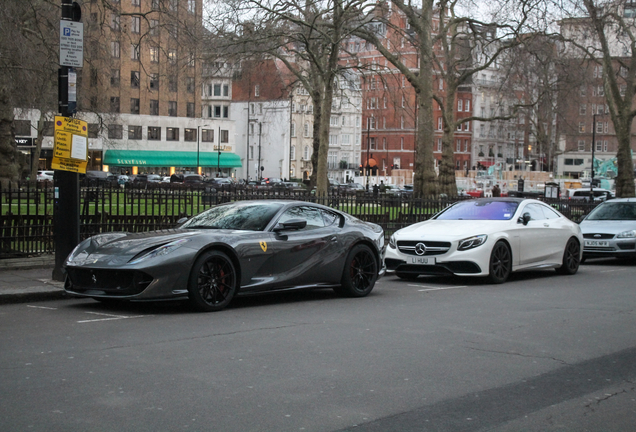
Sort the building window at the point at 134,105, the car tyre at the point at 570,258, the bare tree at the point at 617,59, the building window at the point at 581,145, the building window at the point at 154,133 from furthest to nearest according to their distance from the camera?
the building window at the point at 581,145, the building window at the point at 154,133, the building window at the point at 134,105, the bare tree at the point at 617,59, the car tyre at the point at 570,258

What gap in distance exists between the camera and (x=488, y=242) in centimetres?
1345

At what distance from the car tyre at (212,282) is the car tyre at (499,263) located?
5.56 metres

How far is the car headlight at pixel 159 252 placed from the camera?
907 cm

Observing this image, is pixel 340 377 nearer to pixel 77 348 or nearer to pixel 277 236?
pixel 77 348

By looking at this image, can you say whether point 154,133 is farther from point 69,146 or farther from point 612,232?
point 69,146

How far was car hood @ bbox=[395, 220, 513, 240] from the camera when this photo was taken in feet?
44.3

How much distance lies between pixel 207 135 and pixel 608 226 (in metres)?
78.0

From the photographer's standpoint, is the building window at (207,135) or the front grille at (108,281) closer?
the front grille at (108,281)

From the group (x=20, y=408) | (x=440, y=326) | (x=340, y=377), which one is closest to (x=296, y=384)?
(x=340, y=377)

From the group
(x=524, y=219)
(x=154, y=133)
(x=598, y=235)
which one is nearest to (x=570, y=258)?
(x=524, y=219)

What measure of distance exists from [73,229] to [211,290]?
123 inches

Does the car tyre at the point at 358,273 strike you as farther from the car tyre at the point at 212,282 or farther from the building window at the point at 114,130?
the building window at the point at 114,130

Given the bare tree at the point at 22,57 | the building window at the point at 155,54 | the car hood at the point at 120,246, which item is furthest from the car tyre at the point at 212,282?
the building window at the point at 155,54

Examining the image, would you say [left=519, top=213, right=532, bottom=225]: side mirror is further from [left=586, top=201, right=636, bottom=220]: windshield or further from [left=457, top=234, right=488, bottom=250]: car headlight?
[left=586, top=201, right=636, bottom=220]: windshield
